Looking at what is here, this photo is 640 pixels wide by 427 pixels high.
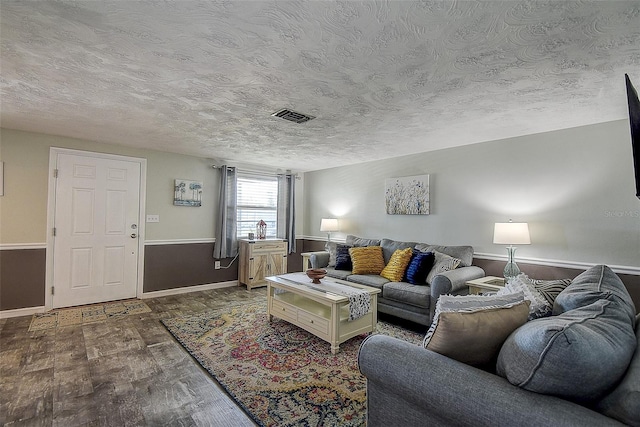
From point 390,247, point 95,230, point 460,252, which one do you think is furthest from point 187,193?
point 460,252

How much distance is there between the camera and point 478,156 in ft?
12.8

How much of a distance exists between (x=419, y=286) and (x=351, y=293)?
0.95 meters

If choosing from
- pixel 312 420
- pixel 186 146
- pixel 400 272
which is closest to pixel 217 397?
pixel 312 420

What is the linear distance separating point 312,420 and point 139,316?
278cm

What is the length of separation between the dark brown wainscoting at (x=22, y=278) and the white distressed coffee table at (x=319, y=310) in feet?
9.41

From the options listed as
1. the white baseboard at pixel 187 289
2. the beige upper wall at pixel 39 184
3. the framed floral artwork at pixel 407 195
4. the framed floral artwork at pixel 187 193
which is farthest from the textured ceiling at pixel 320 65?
the white baseboard at pixel 187 289

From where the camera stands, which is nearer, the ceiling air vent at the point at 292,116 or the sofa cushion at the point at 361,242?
the ceiling air vent at the point at 292,116

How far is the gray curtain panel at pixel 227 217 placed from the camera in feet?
17.0

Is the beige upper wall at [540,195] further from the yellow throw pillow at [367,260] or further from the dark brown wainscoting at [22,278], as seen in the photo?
the dark brown wainscoting at [22,278]

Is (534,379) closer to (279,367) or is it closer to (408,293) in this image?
(279,367)

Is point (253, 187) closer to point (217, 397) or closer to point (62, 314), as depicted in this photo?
point (62, 314)

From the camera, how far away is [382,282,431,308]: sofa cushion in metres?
3.25

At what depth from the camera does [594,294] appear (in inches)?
52.5

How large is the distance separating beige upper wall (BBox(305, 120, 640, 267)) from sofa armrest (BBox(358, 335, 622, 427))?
2917 millimetres
